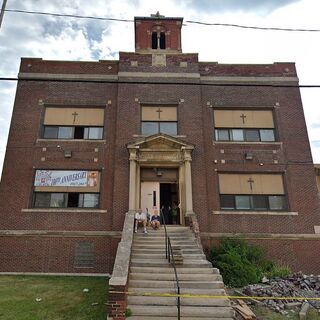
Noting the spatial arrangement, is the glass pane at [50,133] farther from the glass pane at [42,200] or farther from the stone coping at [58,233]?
the stone coping at [58,233]

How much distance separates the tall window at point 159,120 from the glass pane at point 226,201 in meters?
4.28

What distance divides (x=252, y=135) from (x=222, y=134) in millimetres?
1687

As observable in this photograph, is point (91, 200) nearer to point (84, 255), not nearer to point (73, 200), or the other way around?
point (73, 200)

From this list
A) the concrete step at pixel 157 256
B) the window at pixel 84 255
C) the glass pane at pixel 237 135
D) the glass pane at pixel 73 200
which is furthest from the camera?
the glass pane at pixel 237 135

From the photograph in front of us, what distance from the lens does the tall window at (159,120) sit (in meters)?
14.9

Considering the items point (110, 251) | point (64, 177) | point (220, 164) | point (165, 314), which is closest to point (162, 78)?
point (220, 164)

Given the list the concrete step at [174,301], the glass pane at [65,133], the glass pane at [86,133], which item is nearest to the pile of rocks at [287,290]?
the concrete step at [174,301]

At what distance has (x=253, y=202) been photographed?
13914mm

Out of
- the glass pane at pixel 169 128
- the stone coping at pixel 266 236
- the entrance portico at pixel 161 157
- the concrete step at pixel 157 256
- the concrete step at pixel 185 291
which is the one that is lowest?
the concrete step at pixel 185 291

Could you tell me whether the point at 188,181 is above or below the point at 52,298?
above

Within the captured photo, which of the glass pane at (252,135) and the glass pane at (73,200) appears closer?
the glass pane at (73,200)

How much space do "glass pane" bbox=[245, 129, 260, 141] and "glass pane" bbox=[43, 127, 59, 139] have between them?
10597 millimetres

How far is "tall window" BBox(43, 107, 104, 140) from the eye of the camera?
48.7ft

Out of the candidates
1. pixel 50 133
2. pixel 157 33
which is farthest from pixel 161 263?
pixel 157 33
